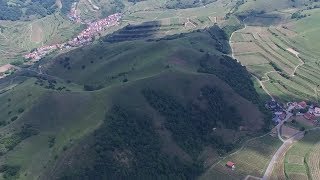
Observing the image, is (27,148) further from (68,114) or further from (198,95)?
(198,95)

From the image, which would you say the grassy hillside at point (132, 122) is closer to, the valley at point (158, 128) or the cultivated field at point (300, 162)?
the valley at point (158, 128)

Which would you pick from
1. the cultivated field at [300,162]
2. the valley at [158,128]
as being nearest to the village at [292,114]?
Result: the valley at [158,128]

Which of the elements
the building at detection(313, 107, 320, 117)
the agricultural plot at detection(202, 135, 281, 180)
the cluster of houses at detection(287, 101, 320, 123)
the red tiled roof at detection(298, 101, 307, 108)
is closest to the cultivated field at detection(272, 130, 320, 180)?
the agricultural plot at detection(202, 135, 281, 180)

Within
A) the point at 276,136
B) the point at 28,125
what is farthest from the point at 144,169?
the point at 276,136

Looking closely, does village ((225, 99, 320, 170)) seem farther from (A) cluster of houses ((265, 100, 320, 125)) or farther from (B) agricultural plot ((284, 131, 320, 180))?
(B) agricultural plot ((284, 131, 320, 180))

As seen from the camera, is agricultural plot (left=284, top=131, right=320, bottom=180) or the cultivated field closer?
the cultivated field

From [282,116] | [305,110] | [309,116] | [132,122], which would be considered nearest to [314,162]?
[282,116]
